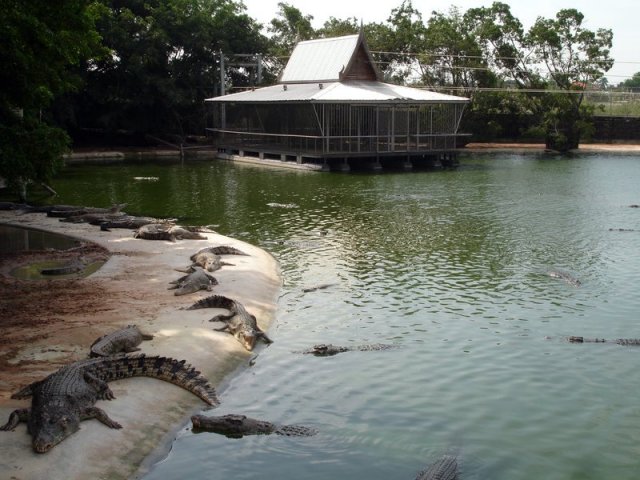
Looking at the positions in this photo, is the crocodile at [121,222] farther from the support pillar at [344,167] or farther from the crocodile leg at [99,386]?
the support pillar at [344,167]

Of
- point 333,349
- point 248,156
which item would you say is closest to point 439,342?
point 333,349

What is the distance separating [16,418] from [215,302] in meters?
4.99

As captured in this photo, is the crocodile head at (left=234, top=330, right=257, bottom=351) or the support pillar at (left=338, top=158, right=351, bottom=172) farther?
the support pillar at (left=338, top=158, right=351, bottom=172)

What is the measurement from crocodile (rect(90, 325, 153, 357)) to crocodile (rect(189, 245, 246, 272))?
4391 millimetres

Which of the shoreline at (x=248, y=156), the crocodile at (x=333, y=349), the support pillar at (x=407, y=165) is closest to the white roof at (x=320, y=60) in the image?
the shoreline at (x=248, y=156)

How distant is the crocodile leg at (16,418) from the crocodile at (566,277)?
1033 cm

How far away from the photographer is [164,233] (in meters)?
17.8

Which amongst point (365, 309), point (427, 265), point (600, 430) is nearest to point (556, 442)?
point (600, 430)

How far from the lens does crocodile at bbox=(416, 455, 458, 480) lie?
705cm

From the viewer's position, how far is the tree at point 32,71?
13984 millimetres

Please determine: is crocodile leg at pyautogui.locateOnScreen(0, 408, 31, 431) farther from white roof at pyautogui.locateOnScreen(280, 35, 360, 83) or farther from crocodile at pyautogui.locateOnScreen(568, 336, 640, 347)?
white roof at pyautogui.locateOnScreen(280, 35, 360, 83)

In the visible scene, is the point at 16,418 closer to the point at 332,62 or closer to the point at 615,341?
the point at 615,341

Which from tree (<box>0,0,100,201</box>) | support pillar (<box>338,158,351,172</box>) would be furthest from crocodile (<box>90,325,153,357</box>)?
support pillar (<box>338,158,351,172</box>)

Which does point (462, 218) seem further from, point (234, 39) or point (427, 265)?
point (234, 39)
